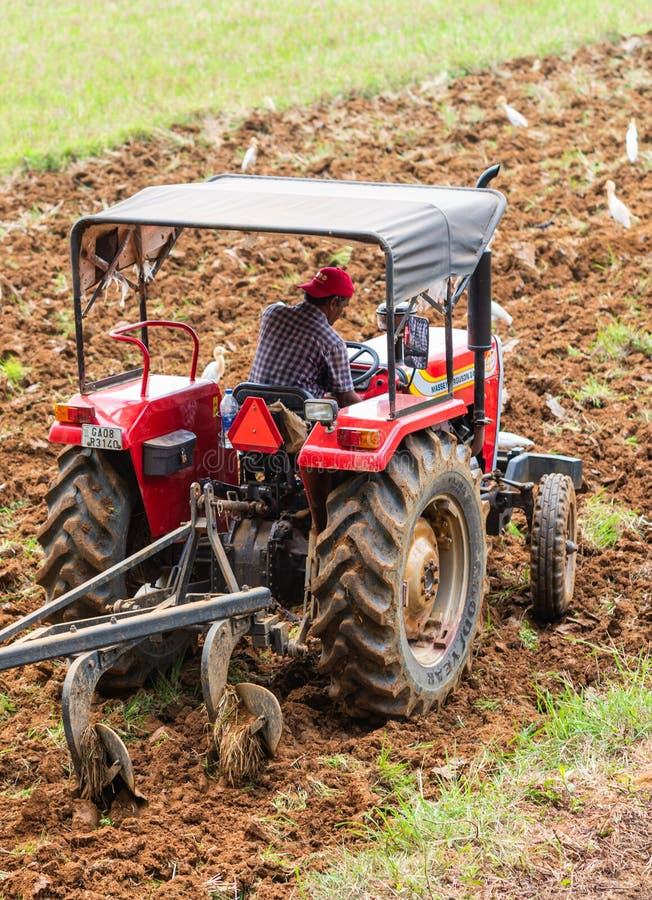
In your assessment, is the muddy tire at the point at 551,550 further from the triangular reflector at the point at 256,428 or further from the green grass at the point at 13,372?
the green grass at the point at 13,372

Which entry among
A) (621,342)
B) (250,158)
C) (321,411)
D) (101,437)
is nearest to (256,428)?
(321,411)

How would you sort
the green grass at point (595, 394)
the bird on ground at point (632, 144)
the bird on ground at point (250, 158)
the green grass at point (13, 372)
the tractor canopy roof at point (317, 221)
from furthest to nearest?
the bird on ground at point (250, 158), the bird on ground at point (632, 144), the green grass at point (13, 372), the green grass at point (595, 394), the tractor canopy roof at point (317, 221)

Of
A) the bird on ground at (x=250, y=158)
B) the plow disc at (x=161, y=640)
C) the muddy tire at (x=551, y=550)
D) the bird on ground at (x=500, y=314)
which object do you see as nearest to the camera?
the plow disc at (x=161, y=640)

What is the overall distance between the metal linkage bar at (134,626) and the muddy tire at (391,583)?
0.31 metres

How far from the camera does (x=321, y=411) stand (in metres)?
5.02

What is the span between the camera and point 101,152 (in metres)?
13.9

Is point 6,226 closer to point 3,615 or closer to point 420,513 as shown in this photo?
point 3,615

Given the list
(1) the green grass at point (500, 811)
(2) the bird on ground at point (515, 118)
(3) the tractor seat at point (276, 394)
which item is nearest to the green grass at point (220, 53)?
(2) the bird on ground at point (515, 118)

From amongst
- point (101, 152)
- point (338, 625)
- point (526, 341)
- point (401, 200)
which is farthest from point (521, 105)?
point (338, 625)

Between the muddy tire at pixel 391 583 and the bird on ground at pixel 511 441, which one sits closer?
the muddy tire at pixel 391 583

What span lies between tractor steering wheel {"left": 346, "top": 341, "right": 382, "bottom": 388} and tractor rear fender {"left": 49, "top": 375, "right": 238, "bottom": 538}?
2.39 feet

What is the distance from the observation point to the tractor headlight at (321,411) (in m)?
5.02

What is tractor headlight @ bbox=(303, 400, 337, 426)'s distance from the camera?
16.5 feet

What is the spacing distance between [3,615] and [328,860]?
9.02 ft
